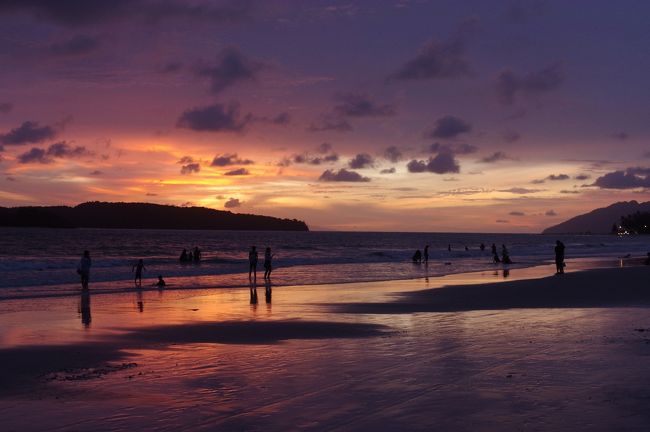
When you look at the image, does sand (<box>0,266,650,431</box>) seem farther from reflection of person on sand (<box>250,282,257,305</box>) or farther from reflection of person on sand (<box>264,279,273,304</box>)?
reflection of person on sand (<box>264,279,273,304</box>)

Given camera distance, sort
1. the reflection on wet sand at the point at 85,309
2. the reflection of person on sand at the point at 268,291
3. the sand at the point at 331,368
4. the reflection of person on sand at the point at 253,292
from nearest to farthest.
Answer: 1. the sand at the point at 331,368
2. the reflection on wet sand at the point at 85,309
3. the reflection of person on sand at the point at 253,292
4. the reflection of person on sand at the point at 268,291

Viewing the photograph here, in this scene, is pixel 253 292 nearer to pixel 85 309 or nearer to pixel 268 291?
pixel 268 291

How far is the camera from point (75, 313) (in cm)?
2156

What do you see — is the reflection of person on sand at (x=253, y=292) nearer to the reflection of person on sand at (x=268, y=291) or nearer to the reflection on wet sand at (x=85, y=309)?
the reflection of person on sand at (x=268, y=291)

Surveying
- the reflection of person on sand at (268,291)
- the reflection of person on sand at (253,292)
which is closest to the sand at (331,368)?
the reflection of person on sand at (253,292)

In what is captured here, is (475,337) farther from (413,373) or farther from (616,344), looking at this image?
(413,373)

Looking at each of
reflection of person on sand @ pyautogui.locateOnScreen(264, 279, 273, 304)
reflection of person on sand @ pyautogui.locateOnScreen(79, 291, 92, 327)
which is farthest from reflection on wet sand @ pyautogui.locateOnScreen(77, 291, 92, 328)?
reflection of person on sand @ pyautogui.locateOnScreen(264, 279, 273, 304)

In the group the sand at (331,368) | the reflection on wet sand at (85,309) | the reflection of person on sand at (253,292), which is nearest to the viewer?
the sand at (331,368)

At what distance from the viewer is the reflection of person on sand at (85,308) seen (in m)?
19.3

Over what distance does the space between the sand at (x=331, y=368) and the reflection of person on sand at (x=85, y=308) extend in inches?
6.1

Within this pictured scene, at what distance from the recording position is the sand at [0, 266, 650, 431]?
8266 millimetres

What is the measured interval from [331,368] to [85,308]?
14.6 metres

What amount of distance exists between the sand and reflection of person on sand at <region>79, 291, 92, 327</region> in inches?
6.1

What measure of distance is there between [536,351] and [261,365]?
17.0ft
